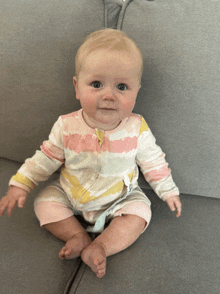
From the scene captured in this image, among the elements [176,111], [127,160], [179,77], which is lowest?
[127,160]

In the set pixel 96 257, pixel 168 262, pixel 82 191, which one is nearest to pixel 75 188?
pixel 82 191

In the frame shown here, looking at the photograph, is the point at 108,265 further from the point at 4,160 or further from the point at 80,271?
the point at 4,160

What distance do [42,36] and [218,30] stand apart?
0.56 metres

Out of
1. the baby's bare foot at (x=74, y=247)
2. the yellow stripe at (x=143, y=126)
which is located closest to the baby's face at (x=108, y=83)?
the yellow stripe at (x=143, y=126)

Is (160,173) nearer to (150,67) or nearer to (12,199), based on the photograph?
(150,67)

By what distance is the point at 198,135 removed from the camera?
871 millimetres

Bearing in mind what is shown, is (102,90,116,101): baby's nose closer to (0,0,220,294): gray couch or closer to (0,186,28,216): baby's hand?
(0,0,220,294): gray couch

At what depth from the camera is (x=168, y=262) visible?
0.72 meters

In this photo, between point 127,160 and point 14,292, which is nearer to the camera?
point 14,292

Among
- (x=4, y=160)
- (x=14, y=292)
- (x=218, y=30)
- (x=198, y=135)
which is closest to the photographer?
(x=14, y=292)

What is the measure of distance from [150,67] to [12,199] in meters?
0.59

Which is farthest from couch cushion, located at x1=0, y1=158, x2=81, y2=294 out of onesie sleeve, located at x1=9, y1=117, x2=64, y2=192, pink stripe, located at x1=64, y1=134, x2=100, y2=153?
pink stripe, located at x1=64, y1=134, x2=100, y2=153

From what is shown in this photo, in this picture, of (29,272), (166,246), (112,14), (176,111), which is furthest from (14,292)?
(112,14)

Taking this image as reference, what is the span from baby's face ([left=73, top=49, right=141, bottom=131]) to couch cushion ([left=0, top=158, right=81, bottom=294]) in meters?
0.39
